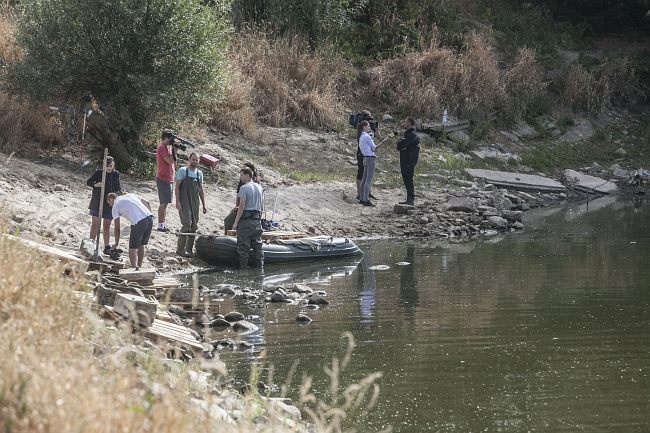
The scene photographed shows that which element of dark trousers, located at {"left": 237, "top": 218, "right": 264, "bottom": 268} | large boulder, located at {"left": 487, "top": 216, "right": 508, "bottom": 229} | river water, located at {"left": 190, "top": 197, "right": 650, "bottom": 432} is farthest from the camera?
large boulder, located at {"left": 487, "top": 216, "right": 508, "bottom": 229}

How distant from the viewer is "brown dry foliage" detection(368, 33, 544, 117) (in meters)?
31.2

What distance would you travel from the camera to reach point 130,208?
1544 centimetres

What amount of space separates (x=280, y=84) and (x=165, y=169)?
34.6 feet

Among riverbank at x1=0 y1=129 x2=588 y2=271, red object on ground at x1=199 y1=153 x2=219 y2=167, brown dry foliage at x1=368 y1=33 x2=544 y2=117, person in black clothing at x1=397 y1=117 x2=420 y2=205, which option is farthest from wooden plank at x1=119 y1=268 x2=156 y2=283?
brown dry foliage at x1=368 y1=33 x2=544 y2=117

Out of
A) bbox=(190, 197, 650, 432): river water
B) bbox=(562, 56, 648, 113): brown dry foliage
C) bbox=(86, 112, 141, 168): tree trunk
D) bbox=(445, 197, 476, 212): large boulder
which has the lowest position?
bbox=(190, 197, 650, 432): river water

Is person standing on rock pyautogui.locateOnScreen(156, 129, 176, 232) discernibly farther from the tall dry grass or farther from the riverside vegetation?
the tall dry grass

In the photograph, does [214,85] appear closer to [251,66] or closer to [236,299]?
[251,66]

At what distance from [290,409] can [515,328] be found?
16.9 ft

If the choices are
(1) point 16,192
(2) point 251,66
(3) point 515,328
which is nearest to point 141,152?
(1) point 16,192

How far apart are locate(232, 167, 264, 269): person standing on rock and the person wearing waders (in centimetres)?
79

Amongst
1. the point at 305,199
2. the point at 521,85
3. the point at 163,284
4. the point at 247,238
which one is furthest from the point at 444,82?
the point at 163,284

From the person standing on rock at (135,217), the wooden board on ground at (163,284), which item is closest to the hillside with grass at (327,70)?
the person standing on rock at (135,217)

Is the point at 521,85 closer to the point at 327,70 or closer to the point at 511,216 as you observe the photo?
the point at 327,70

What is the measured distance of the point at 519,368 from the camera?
37.6 ft
